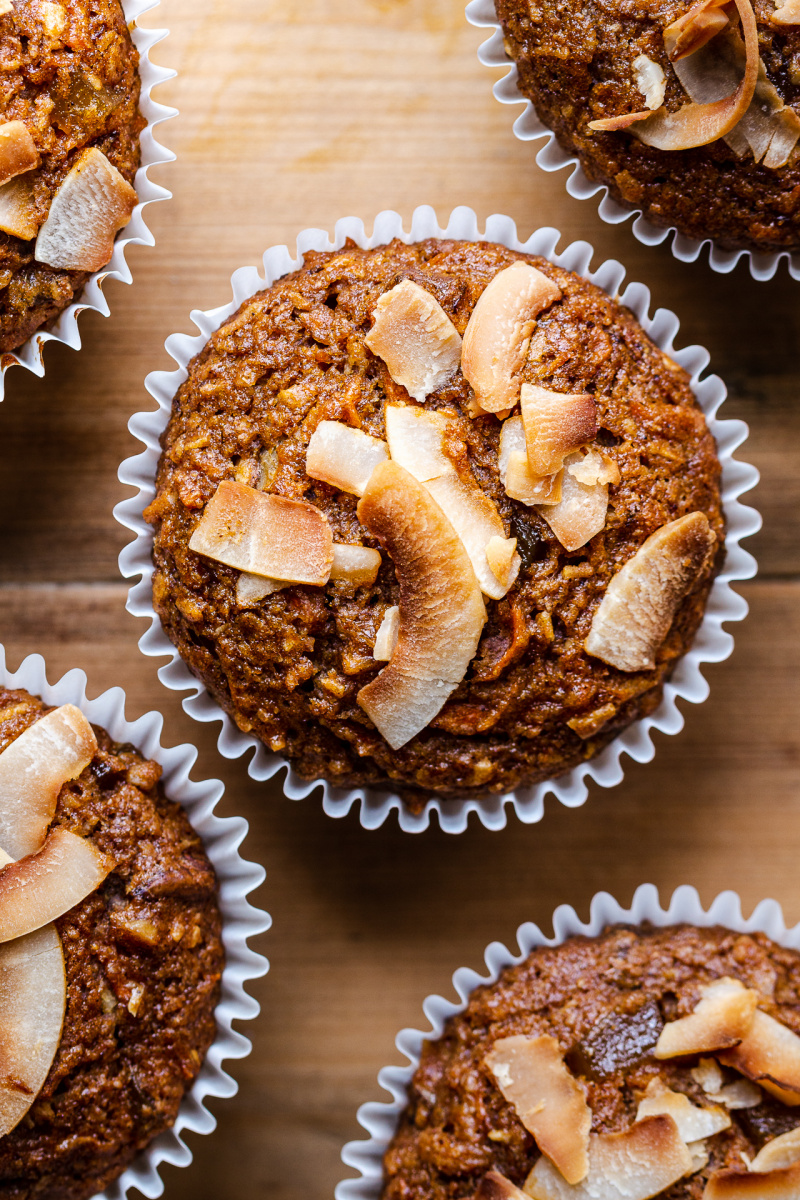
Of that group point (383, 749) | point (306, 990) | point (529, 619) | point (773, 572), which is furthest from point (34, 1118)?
point (773, 572)

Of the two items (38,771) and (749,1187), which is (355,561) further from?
(749,1187)

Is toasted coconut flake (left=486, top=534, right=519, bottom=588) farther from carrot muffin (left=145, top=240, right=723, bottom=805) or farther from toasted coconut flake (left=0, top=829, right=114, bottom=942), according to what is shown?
toasted coconut flake (left=0, top=829, right=114, bottom=942)

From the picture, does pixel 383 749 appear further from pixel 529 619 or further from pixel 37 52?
pixel 37 52

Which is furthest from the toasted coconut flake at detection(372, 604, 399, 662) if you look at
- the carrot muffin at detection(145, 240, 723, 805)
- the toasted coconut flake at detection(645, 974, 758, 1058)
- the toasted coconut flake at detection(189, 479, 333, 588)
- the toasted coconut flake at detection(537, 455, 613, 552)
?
the toasted coconut flake at detection(645, 974, 758, 1058)

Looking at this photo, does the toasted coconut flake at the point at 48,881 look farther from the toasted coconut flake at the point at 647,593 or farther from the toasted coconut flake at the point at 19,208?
the toasted coconut flake at the point at 19,208

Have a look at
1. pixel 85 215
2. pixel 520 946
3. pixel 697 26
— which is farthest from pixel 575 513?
pixel 85 215
